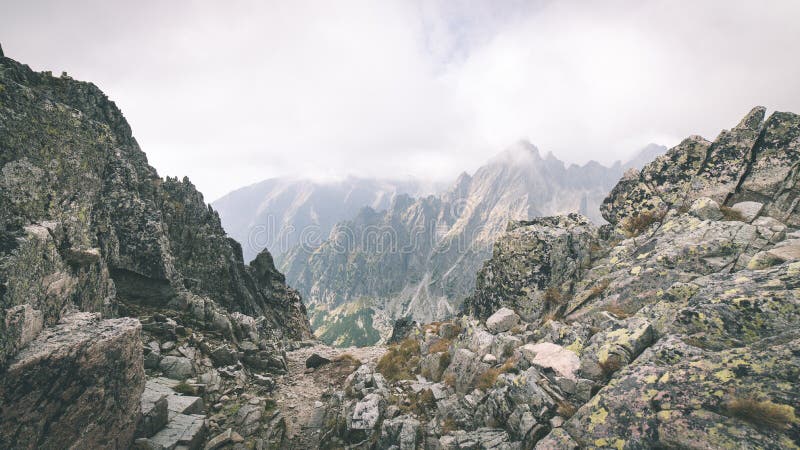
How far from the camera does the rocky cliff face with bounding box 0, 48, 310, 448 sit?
360 inches

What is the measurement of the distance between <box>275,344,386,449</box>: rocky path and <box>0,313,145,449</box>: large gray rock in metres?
7.46

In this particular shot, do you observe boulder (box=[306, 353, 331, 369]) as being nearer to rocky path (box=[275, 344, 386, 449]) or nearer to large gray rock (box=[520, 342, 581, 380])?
rocky path (box=[275, 344, 386, 449])

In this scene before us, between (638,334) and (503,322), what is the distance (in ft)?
32.7

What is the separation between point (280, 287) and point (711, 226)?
7266cm

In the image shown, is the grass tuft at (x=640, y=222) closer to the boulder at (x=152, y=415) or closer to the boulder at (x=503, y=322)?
the boulder at (x=503, y=322)

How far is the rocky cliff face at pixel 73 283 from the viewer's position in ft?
30.0

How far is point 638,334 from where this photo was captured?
1023cm

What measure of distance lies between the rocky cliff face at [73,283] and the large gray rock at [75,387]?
0.03 m

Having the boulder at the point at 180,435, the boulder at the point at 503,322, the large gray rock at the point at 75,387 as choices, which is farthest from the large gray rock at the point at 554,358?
the large gray rock at the point at 75,387

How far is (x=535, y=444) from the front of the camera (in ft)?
30.3

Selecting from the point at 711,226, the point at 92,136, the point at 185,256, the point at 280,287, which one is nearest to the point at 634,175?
the point at 711,226

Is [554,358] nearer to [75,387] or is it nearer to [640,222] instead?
[640,222]

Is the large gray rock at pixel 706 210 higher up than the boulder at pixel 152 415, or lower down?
higher up

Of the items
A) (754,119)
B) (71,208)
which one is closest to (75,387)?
(71,208)
